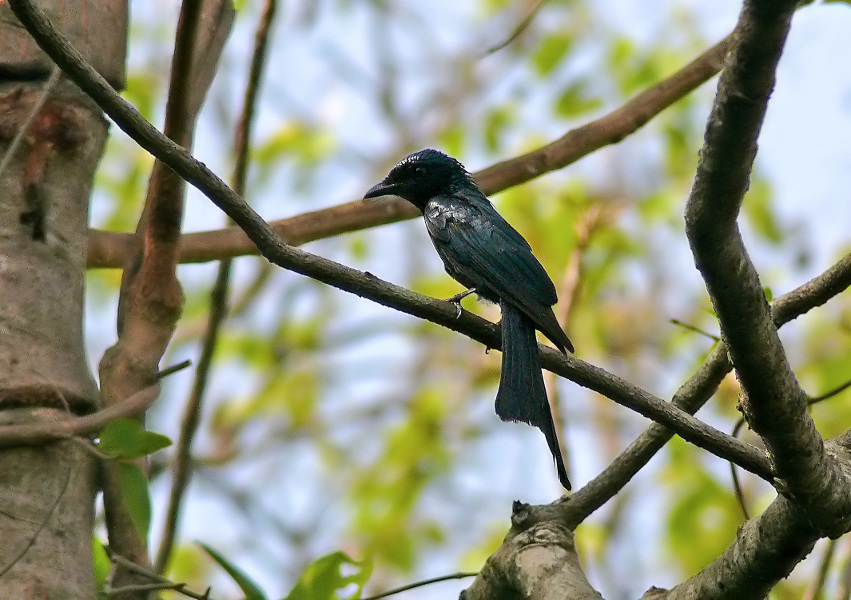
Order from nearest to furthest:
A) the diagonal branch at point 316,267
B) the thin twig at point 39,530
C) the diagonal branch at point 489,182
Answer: the diagonal branch at point 316,267 → the thin twig at point 39,530 → the diagonal branch at point 489,182

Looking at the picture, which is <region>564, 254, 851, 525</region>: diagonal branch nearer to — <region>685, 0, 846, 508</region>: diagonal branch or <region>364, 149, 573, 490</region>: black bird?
<region>364, 149, 573, 490</region>: black bird

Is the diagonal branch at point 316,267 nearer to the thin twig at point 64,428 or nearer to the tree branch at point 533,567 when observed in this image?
the tree branch at point 533,567

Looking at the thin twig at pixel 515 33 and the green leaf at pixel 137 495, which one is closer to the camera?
the green leaf at pixel 137 495

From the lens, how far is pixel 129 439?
85.2 inches

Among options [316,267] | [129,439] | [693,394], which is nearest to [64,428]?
[129,439]

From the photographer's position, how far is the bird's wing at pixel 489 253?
3822 millimetres

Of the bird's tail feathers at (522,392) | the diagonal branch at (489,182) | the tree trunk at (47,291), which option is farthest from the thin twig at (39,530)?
the bird's tail feathers at (522,392)

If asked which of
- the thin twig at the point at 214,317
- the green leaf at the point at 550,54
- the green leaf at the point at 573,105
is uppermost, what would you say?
the green leaf at the point at 550,54

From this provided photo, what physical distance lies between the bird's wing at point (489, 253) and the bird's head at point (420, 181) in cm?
20

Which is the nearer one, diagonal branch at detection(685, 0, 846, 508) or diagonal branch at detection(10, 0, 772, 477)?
diagonal branch at detection(685, 0, 846, 508)

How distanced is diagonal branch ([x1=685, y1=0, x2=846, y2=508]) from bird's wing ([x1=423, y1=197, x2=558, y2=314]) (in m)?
1.65

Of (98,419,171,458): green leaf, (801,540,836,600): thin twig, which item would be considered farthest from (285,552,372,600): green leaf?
(801,540,836,600): thin twig

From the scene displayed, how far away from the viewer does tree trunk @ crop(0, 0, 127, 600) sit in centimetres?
219


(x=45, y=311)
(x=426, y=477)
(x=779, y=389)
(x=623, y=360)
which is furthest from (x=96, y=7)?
(x=623, y=360)
